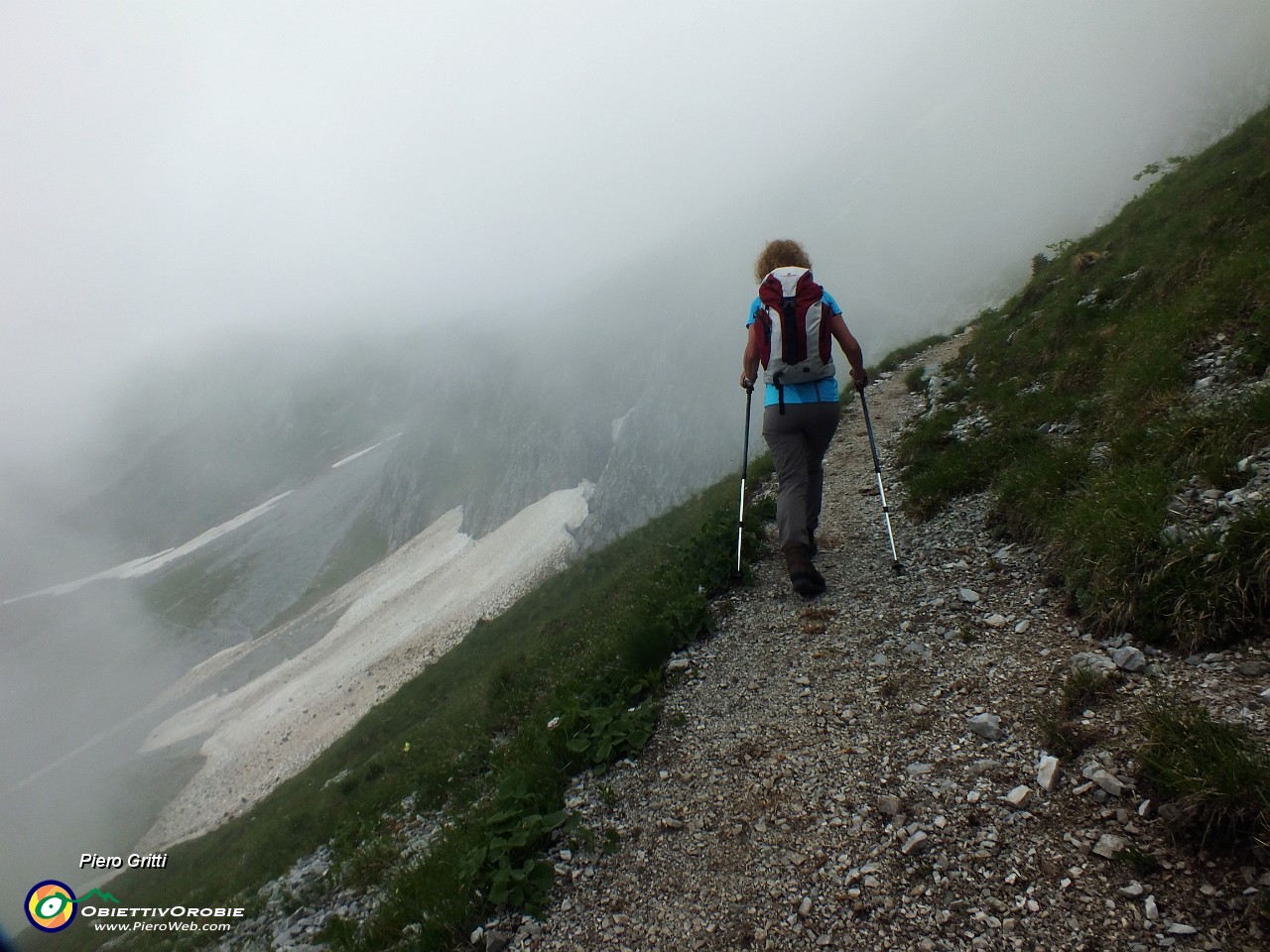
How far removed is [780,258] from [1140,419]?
17.3 ft

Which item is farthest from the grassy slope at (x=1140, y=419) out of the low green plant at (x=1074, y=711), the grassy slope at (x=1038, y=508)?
the low green plant at (x=1074, y=711)

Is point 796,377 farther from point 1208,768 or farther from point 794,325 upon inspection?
point 1208,768

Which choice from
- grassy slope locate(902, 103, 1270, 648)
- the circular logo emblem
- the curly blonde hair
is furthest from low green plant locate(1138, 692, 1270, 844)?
the circular logo emblem

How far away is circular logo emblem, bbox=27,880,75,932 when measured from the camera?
10.1 m

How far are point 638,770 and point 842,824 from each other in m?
2.27

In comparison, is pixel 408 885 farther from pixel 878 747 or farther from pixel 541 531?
pixel 541 531

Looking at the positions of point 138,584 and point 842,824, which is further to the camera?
point 138,584

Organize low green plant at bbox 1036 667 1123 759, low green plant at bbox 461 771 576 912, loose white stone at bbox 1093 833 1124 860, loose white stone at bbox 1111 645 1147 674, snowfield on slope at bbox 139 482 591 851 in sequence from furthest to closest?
snowfield on slope at bbox 139 482 591 851, low green plant at bbox 461 771 576 912, loose white stone at bbox 1111 645 1147 674, low green plant at bbox 1036 667 1123 759, loose white stone at bbox 1093 833 1124 860

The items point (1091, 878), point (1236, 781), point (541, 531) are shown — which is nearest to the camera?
point (1236, 781)

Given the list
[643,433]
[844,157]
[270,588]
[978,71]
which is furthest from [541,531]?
[978,71]

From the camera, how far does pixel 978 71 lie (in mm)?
Answer: 129000

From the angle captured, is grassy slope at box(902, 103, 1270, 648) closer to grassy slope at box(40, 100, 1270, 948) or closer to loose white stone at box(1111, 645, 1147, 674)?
grassy slope at box(40, 100, 1270, 948)

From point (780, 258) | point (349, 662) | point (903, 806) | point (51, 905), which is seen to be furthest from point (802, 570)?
point (349, 662)

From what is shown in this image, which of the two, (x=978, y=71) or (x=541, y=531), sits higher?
(x=978, y=71)
